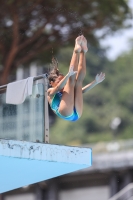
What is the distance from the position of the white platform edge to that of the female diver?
60 centimetres

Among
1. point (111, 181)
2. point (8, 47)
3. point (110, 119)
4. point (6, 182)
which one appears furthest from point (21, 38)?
point (110, 119)

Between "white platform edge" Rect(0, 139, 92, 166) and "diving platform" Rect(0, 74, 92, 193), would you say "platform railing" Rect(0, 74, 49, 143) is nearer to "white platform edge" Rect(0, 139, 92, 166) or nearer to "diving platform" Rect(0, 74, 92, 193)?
"diving platform" Rect(0, 74, 92, 193)

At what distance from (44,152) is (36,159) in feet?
0.60

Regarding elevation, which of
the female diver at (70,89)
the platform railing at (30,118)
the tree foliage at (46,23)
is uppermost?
the tree foliage at (46,23)

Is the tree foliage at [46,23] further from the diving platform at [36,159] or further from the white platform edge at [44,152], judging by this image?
the white platform edge at [44,152]

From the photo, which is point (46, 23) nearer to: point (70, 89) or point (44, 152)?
point (70, 89)

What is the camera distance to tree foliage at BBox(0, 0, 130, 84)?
837 inches

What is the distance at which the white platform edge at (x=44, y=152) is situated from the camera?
1041 cm

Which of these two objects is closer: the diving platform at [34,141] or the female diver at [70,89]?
the diving platform at [34,141]

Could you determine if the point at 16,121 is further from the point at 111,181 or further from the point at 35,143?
the point at 111,181

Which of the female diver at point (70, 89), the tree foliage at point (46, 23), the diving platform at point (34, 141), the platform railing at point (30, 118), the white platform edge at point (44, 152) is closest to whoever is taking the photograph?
→ the white platform edge at point (44, 152)

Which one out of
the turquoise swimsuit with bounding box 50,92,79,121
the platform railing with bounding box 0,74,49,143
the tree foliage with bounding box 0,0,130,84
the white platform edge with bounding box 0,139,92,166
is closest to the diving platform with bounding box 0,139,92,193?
the white platform edge with bounding box 0,139,92,166

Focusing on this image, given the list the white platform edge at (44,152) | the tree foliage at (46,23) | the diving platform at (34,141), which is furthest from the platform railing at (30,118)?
the tree foliage at (46,23)

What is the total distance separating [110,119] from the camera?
65688mm
